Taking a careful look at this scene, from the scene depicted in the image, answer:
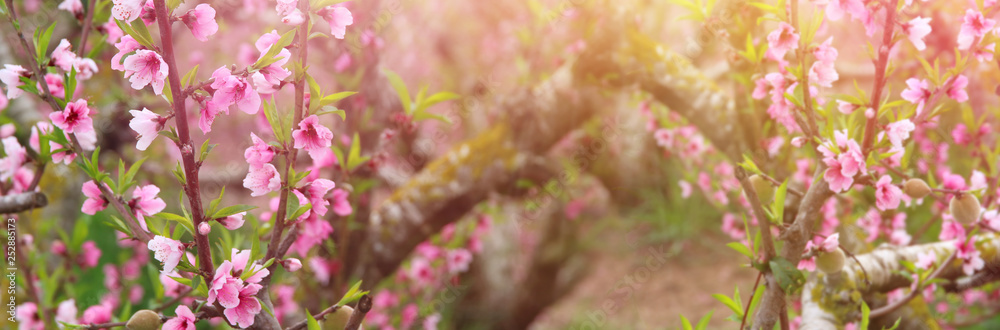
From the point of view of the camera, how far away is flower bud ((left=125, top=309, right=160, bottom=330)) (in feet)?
3.04

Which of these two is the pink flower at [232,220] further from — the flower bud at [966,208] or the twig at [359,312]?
the flower bud at [966,208]

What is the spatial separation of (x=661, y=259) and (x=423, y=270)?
2.55 m

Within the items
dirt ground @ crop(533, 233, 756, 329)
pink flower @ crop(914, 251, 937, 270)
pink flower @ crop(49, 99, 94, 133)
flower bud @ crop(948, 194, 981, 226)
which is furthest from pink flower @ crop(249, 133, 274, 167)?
dirt ground @ crop(533, 233, 756, 329)

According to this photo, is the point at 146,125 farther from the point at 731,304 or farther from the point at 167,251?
the point at 731,304

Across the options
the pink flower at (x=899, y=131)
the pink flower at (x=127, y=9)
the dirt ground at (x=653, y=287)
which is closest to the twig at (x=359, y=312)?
the pink flower at (x=127, y=9)

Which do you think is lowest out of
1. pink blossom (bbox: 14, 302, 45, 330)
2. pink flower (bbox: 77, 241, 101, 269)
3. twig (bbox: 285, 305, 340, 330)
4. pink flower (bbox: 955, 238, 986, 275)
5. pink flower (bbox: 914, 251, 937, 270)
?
pink flower (bbox: 77, 241, 101, 269)

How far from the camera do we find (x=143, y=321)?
3.05 ft

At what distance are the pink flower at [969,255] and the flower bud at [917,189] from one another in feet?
1.59

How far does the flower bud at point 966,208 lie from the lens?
1203 mm

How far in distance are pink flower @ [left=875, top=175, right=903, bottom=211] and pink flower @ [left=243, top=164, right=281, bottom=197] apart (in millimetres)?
1106

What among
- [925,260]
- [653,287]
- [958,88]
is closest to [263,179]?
[958,88]

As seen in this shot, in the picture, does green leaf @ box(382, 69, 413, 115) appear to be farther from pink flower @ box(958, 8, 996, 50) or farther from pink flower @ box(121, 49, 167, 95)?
pink flower @ box(958, 8, 996, 50)

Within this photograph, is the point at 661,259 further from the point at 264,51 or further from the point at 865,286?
the point at 264,51

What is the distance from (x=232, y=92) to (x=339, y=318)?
0.42 meters
